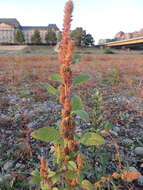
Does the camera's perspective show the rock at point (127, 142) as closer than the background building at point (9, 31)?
Yes

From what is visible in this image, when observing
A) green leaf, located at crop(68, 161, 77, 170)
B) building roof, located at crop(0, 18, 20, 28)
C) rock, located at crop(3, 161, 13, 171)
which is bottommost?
rock, located at crop(3, 161, 13, 171)

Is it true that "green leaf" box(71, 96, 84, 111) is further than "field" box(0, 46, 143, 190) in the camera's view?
No

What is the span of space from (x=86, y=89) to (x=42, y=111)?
2232 millimetres

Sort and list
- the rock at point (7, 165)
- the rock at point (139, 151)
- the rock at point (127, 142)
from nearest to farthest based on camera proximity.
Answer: the rock at point (7, 165) < the rock at point (139, 151) < the rock at point (127, 142)

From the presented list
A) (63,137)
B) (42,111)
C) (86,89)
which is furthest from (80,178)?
(86,89)

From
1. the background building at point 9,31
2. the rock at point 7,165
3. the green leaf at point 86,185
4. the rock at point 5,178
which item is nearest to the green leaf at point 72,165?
the green leaf at point 86,185

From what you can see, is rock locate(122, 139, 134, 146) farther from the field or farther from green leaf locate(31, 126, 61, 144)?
green leaf locate(31, 126, 61, 144)

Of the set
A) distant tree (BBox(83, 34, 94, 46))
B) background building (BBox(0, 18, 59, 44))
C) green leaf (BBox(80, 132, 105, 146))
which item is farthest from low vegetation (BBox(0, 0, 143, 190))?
background building (BBox(0, 18, 59, 44))

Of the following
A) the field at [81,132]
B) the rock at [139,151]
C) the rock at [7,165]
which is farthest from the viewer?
the rock at [139,151]

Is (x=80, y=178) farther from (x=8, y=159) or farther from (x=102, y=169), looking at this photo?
(x=8, y=159)

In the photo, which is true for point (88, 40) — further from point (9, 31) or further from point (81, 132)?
point (81, 132)

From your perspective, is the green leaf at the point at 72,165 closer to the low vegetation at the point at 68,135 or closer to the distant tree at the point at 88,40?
the low vegetation at the point at 68,135

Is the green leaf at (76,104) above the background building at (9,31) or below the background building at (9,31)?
below

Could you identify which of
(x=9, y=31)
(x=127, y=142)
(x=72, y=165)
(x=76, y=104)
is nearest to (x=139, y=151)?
(x=127, y=142)
